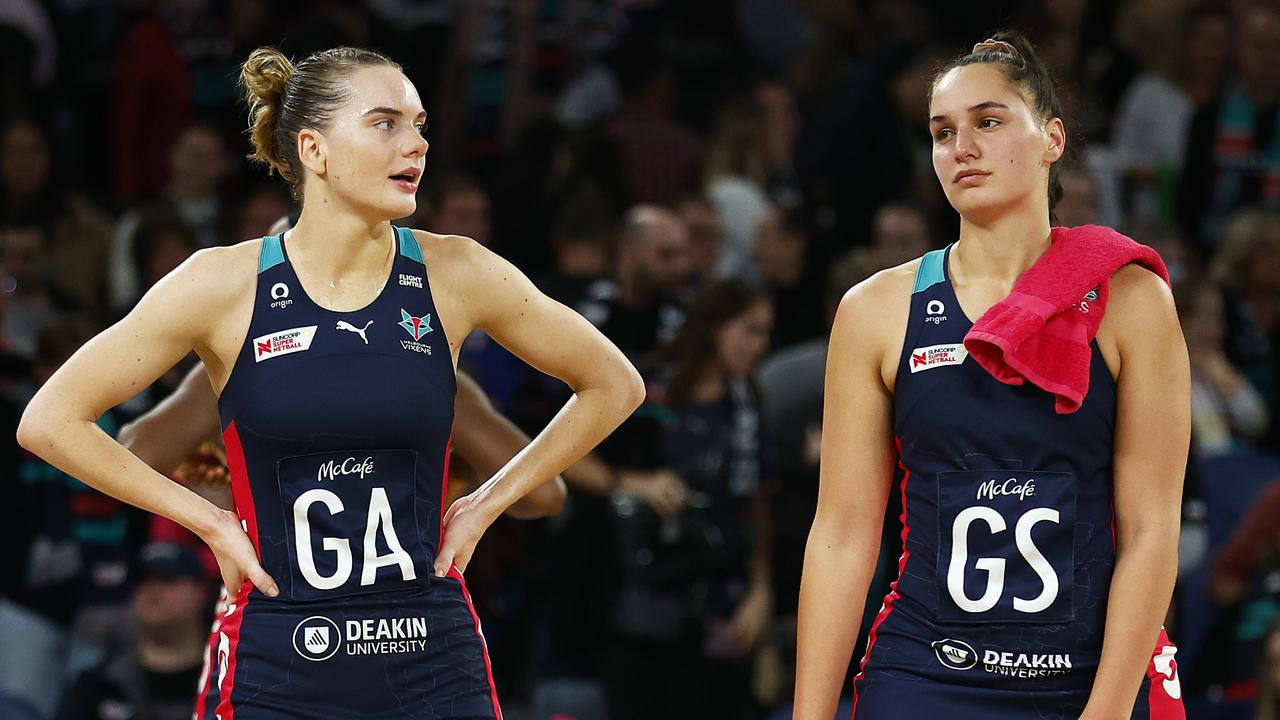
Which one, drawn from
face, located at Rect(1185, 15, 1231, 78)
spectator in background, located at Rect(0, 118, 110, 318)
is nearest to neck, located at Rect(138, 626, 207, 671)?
spectator in background, located at Rect(0, 118, 110, 318)

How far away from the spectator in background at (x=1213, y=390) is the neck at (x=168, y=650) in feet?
12.4

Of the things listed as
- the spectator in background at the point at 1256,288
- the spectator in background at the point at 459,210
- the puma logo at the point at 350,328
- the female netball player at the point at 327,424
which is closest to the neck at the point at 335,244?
the female netball player at the point at 327,424

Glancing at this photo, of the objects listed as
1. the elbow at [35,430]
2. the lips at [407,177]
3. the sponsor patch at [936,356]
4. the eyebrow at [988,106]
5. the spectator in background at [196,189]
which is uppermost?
the spectator in background at [196,189]

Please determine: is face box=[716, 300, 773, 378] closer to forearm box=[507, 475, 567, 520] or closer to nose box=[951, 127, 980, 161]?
forearm box=[507, 475, 567, 520]

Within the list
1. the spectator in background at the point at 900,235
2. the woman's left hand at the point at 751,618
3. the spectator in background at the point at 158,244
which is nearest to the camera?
the woman's left hand at the point at 751,618

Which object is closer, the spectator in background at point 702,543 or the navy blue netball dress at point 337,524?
the navy blue netball dress at point 337,524

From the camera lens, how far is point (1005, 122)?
3.68 meters

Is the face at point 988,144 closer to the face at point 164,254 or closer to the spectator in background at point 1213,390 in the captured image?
the spectator in background at point 1213,390

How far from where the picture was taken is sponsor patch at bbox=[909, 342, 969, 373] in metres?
3.64

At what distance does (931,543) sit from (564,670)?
324 centimetres

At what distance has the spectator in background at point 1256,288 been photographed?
8.28 meters

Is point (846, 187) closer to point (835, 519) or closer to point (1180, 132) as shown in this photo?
point (1180, 132)

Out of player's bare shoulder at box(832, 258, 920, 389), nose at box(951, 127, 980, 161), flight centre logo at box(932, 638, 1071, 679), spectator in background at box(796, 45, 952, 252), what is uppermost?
spectator in background at box(796, 45, 952, 252)

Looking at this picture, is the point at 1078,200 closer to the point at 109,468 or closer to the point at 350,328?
the point at 350,328
